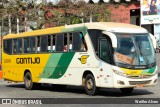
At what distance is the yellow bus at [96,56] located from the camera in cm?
1541

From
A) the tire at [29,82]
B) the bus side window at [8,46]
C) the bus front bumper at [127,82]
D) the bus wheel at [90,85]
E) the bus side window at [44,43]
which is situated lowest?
the tire at [29,82]

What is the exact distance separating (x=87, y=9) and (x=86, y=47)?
25.4 metres

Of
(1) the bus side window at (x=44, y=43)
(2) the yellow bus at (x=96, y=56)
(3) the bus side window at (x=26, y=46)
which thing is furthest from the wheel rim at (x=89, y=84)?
(3) the bus side window at (x=26, y=46)

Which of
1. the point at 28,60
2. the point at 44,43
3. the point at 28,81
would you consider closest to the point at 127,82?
the point at 44,43

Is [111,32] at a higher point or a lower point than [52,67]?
higher

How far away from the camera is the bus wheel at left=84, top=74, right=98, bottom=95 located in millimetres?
16141

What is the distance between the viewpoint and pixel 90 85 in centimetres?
1642

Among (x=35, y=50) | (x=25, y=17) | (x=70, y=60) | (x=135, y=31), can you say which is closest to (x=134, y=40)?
(x=135, y=31)

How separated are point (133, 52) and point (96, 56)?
4.61ft

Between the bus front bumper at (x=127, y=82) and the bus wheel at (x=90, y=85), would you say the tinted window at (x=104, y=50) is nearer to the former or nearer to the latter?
the bus front bumper at (x=127, y=82)

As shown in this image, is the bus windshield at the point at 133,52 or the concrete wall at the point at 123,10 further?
the concrete wall at the point at 123,10

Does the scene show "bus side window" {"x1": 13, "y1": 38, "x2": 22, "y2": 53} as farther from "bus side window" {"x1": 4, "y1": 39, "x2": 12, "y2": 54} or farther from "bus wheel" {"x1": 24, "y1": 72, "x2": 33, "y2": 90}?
"bus wheel" {"x1": 24, "y1": 72, "x2": 33, "y2": 90}

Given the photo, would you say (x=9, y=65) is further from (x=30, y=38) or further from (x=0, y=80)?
(x=0, y=80)

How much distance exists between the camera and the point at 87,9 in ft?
137
